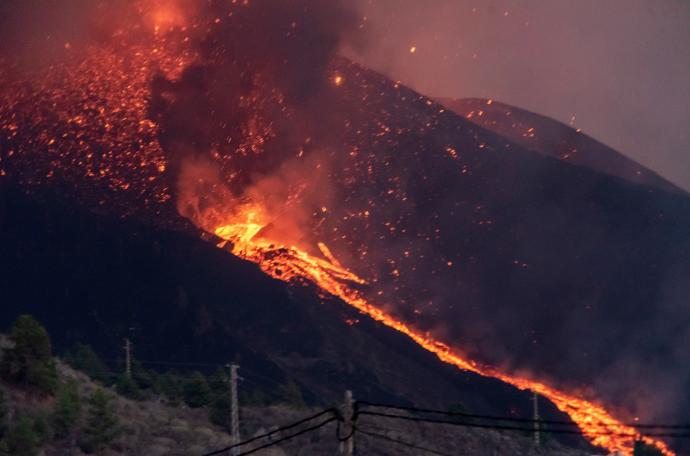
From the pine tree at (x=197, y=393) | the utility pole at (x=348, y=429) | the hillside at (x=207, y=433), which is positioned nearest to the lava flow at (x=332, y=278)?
the hillside at (x=207, y=433)

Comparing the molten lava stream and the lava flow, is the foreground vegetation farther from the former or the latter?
the molten lava stream

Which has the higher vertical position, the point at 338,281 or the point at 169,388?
the point at 338,281

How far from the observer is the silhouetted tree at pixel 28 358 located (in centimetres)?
3103

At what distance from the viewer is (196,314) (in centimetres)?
7038

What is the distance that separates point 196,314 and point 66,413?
40788 mm

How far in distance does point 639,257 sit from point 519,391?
19051 mm

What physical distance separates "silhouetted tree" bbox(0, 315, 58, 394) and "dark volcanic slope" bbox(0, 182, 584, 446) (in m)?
24.8

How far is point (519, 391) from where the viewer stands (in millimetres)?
64750

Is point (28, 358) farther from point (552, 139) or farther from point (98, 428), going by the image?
point (552, 139)

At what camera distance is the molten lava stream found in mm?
62844

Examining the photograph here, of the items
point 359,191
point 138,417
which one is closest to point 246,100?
point 359,191

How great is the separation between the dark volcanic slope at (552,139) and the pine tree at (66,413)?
224ft

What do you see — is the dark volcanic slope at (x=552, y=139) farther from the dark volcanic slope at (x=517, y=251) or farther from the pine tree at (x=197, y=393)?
the pine tree at (x=197, y=393)

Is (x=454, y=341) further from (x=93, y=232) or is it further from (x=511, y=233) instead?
(x=93, y=232)
